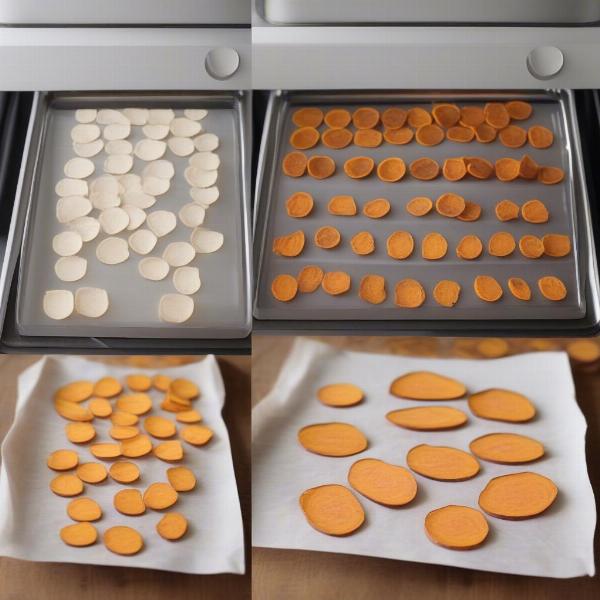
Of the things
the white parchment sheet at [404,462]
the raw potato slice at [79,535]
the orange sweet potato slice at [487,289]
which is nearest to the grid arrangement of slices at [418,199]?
the orange sweet potato slice at [487,289]

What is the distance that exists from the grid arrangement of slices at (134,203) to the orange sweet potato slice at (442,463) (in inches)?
8.2

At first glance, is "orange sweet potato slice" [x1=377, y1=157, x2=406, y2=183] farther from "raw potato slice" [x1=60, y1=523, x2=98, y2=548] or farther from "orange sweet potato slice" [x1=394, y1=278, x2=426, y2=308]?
"raw potato slice" [x1=60, y1=523, x2=98, y2=548]

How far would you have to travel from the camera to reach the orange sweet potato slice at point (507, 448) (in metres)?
0.59

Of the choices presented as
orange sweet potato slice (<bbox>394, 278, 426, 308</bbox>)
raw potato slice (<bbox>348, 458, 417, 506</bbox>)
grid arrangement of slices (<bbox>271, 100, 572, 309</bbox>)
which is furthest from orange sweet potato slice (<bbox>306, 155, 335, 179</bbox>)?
raw potato slice (<bbox>348, 458, 417, 506</bbox>)

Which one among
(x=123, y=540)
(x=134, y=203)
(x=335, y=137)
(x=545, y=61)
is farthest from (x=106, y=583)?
(x=545, y=61)

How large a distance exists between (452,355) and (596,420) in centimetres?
13

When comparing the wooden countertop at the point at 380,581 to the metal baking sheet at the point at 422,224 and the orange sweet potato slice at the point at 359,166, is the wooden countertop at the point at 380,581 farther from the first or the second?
the orange sweet potato slice at the point at 359,166

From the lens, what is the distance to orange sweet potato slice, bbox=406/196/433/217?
22.4 inches

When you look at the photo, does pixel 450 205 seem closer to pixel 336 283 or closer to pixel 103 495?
pixel 336 283

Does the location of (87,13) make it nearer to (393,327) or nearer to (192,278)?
(192,278)

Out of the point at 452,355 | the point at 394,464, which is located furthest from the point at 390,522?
the point at 452,355

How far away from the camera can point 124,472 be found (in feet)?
1.86

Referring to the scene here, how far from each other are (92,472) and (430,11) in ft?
1.36

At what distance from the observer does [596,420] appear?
24.1 inches
